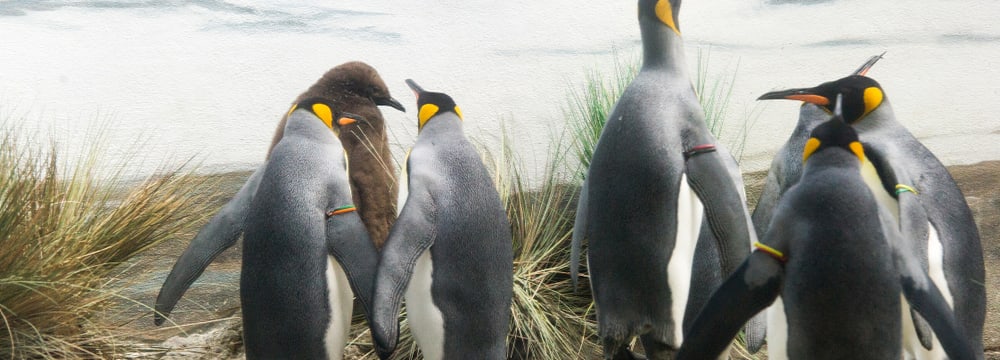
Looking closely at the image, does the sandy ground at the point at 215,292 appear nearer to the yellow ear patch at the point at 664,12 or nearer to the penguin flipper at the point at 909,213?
the penguin flipper at the point at 909,213

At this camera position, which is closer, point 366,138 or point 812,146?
point 812,146

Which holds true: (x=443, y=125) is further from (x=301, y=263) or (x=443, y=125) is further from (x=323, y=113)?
(x=301, y=263)

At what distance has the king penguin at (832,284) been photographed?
138cm

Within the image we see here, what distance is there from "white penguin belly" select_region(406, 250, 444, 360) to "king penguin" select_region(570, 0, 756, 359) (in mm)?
379

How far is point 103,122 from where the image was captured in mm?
3365

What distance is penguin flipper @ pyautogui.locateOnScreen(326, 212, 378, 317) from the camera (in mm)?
1811

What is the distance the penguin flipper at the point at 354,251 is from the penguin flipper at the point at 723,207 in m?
0.72

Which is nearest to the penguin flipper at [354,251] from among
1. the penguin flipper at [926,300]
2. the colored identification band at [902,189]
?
the penguin flipper at [926,300]

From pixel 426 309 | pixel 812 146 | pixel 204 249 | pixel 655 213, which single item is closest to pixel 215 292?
pixel 204 249

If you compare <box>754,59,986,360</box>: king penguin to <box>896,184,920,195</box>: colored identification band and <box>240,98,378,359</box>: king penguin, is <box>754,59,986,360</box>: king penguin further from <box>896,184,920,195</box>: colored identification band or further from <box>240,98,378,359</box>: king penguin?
<box>240,98,378,359</box>: king penguin

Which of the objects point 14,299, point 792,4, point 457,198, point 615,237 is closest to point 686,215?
point 615,237

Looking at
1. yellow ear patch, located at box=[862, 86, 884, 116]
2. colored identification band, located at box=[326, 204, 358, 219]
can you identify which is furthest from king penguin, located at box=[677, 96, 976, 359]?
colored identification band, located at box=[326, 204, 358, 219]

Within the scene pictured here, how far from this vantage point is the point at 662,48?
1985mm

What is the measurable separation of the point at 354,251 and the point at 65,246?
92 cm
